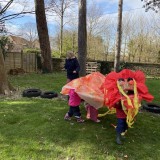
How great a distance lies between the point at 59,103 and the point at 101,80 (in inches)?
84.1

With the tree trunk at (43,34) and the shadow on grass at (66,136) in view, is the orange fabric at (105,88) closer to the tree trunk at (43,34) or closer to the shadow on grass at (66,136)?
the shadow on grass at (66,136)

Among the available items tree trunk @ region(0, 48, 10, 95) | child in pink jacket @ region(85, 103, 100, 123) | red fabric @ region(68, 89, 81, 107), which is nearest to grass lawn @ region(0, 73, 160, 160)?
child in pink jacket @ region(85, 103, 100, 123)

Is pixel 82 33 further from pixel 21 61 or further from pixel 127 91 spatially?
pixel 21 61

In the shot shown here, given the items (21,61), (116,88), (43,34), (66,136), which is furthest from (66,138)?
(21,61)

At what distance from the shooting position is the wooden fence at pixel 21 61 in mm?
17062

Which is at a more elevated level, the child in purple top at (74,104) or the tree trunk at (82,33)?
the tree trunk at (82,33)

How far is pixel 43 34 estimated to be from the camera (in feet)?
55.8

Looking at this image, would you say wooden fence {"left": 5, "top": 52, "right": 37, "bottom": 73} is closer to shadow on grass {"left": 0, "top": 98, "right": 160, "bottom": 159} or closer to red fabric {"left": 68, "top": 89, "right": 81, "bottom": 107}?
shadow on grass {"left": 0, "top": 98, "right": 160, "bottom": 159}

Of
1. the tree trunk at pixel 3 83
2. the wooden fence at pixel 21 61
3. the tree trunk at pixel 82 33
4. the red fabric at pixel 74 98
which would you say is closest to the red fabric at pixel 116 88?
the red fabric at pixel 74 98

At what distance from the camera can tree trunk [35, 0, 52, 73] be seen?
54.0ft

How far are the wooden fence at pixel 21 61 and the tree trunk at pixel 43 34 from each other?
1436mm

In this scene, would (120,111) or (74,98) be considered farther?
(74,98)

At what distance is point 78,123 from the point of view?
5551 mm

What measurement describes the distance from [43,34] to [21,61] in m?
2.50
